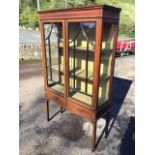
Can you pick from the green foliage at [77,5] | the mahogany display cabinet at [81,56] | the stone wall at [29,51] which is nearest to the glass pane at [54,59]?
the mahogany display cabinet at [81,56]

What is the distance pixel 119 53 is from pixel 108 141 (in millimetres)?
7397

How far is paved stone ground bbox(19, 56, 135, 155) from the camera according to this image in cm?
258

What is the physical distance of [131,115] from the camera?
3584mm

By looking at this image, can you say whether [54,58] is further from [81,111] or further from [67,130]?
[67,130]

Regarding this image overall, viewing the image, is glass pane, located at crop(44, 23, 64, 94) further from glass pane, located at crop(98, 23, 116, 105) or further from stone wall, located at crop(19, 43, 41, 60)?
stone wall, located at crop(19, 43, 41, 60)

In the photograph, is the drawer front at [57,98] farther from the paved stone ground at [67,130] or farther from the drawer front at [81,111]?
the paved stone ground at [67,130]

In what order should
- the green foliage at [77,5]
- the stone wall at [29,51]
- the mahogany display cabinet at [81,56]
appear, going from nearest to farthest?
1. the mahogany display cabinet at [81,56]
2. the stone wall at [29,51]
3. the green foliage at [77,5]

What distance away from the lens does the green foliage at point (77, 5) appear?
16.3 meters

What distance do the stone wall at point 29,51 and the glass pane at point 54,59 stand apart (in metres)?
5.33

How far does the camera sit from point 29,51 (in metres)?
7.97

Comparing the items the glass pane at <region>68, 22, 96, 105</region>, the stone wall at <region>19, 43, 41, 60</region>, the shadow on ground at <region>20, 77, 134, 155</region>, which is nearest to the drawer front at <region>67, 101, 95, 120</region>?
the glass pane at <region>68, 22, 96, 105</region>
